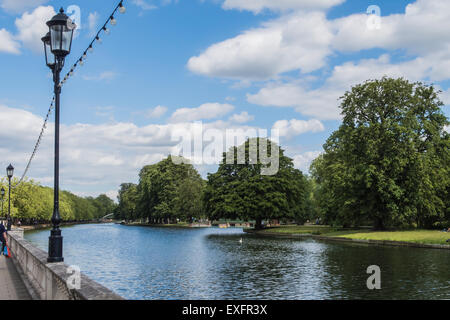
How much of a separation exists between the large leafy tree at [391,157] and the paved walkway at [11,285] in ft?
132

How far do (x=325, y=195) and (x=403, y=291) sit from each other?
149 feet

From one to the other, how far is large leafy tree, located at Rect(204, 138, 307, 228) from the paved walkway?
57519 millimetres

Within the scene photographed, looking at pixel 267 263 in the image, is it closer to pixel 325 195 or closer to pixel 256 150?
pixel 325 195

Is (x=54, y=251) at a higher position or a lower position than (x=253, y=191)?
lower

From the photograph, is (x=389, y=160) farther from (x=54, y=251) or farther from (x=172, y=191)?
(x=172, y=191)

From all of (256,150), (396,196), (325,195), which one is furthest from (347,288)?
(256,150)

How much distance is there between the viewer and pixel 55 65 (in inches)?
565

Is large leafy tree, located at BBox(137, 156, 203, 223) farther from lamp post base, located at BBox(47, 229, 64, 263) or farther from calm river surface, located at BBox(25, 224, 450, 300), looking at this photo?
lamp post base, located at BBox(47, 229, 64, 263)

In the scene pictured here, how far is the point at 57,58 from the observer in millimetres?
14164
